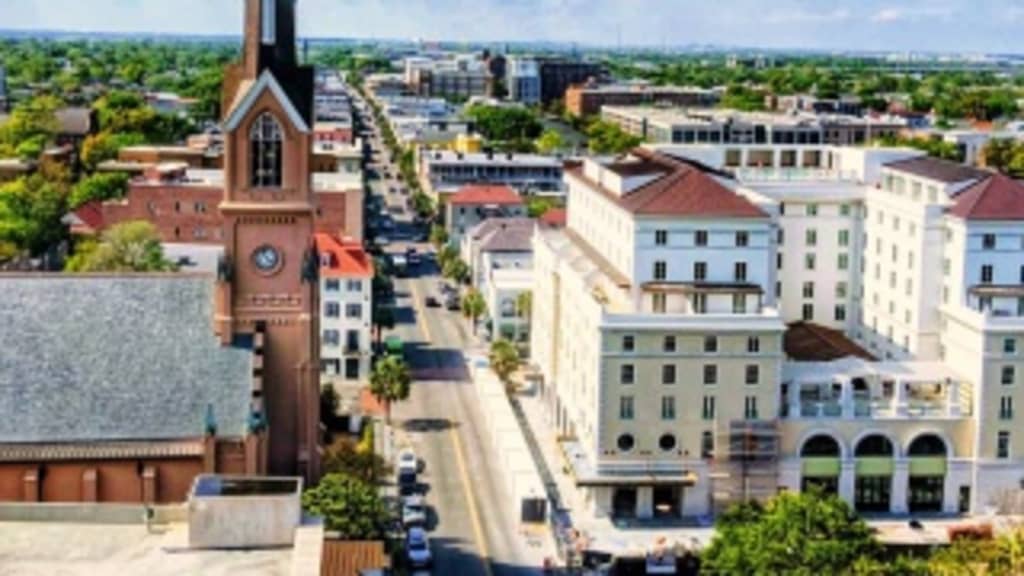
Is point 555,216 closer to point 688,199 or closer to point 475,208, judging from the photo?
point 475,208

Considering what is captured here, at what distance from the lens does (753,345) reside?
84.2 metres

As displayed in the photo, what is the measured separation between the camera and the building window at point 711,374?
8425 cm

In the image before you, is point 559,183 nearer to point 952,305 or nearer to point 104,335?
point 952,305

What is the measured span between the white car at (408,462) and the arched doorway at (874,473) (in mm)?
24401

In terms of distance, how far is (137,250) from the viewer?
113875 millimetres

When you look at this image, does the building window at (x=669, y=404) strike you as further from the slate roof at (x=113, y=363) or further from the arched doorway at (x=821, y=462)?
the slate roof at (x=113, y=363)

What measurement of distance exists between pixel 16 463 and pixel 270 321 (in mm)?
11466

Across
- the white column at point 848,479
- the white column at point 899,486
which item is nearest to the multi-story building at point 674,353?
the white column at point 848,479

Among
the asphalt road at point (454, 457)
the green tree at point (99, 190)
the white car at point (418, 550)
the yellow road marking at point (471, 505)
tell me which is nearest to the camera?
the white car at point (418, 550)

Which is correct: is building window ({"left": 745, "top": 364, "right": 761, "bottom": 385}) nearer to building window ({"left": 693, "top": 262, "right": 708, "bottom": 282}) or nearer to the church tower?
building window ({"left": 693, "top": 262, "right": 708, "bottom": 282})

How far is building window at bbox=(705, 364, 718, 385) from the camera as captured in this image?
3317 inches

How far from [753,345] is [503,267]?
53.8 m

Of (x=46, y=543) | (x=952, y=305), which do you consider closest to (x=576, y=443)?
(x=952, y=305)

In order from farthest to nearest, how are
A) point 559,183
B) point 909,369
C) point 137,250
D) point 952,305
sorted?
1. point 559,183
2. point 137,250
3. point 952,305
4. point 909,369
